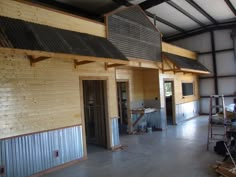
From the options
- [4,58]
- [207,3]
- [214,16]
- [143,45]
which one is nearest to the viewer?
[4,58]

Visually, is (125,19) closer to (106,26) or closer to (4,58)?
(106,26)

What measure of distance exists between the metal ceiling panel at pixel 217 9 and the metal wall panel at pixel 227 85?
337 cm

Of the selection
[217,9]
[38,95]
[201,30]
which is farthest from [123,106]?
[201,30]

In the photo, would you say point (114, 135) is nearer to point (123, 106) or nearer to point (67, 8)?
point (123, 106)

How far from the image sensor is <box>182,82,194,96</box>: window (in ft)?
40.0

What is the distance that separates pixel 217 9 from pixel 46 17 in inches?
324

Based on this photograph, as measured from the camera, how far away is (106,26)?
671 centimetres

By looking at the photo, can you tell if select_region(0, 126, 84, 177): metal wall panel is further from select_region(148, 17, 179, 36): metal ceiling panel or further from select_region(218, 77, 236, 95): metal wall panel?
→ select_region(218, 77, 236, 95): metal wall panel

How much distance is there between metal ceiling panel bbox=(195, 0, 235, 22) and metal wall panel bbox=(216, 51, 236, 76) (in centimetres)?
204

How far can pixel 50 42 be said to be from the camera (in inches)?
182

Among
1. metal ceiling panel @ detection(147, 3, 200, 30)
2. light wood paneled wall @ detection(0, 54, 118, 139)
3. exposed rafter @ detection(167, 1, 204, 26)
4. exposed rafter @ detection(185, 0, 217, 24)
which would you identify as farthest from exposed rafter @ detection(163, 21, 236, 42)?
light wood paneled wall @ detection(0, 54, 118, 139)

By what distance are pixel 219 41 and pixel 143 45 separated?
6.99 metres

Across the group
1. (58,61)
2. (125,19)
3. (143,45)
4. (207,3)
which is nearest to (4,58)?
(58,61)

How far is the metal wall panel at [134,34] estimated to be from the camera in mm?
7012
